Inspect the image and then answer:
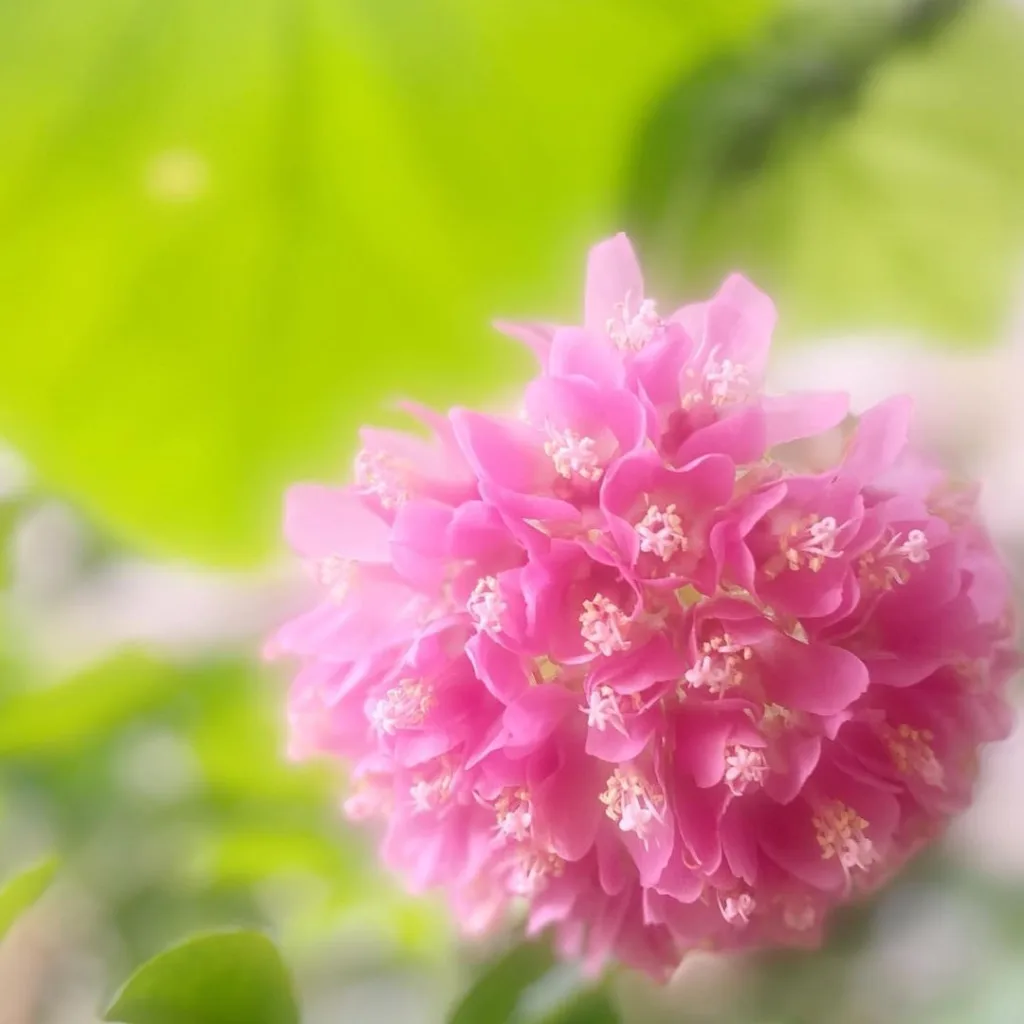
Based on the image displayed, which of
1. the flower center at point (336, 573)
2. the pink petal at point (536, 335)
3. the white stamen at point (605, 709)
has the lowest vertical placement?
the white stamen at point (605, 709)

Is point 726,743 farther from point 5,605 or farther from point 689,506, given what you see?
point 5,605

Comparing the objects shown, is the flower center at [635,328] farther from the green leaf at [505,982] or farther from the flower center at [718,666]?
the green leaf at [505,982]

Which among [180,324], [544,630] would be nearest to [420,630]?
[544,630]

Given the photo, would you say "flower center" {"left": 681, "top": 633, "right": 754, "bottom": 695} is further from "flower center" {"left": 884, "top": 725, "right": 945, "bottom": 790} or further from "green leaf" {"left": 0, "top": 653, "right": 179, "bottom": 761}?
"green leaf" {"left": 0, "top": 653, "right": 179, "bottom": 761}

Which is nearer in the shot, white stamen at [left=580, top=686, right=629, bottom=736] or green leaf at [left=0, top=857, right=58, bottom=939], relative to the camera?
white stamen at [left=580, top=686, right=629, bottom=736]

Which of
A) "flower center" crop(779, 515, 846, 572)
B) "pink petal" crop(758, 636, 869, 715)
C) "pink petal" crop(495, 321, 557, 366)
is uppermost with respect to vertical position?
"pink petal" crop(495, 321, 557, 366)

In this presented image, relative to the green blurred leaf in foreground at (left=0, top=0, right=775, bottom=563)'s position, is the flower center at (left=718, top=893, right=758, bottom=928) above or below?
below

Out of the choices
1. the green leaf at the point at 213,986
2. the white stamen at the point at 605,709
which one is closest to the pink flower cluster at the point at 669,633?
the white stamen at the point at 605,709

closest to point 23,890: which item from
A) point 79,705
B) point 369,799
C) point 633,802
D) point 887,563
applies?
point 79,705

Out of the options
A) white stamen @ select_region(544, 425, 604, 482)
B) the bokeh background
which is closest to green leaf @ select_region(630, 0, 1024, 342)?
the bokeh background
